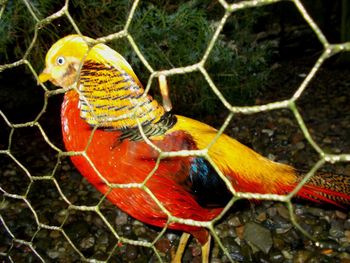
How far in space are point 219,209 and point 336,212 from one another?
31.4 inches

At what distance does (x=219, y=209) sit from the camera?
67.0 inches

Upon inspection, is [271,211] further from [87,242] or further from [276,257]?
[87,242]

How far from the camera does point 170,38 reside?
9.08 feet

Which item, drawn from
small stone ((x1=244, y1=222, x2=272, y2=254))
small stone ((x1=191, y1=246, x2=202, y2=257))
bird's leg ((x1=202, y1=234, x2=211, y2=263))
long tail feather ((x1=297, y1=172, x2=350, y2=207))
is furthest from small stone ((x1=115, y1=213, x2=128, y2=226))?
long tail feather ((x1=297, y1=172, x2=350, y2=207))

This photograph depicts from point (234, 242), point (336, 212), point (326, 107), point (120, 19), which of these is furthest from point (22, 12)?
point (326, 107)

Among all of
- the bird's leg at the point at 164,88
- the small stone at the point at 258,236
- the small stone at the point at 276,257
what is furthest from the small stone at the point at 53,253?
the bird's leg at the point at 164,88

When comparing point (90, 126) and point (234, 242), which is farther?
point (234, 242)

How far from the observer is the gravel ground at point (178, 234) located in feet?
6.33

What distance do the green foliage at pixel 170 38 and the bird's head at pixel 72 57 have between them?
2.71ft

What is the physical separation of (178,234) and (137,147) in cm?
84

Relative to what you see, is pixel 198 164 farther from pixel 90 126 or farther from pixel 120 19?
pixel 120 19

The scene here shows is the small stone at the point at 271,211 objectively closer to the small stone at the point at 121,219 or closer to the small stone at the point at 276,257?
the small stone at the point at 276,257

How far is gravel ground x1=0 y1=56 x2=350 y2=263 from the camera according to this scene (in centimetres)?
193

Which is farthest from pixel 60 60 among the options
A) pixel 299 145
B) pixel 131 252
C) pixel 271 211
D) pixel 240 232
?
pixel 299 145
